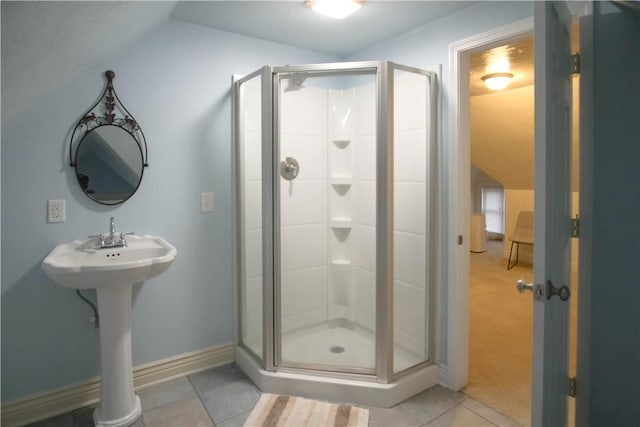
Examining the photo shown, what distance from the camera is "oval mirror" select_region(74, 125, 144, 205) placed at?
2.05 meters

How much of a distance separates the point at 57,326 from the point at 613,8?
3.02 m

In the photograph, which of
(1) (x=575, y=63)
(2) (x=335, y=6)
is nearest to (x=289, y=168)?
(2) (x=335, y=6)

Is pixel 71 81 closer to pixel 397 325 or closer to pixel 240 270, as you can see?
pixel 240 270

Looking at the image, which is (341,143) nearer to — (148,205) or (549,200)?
(148,205)

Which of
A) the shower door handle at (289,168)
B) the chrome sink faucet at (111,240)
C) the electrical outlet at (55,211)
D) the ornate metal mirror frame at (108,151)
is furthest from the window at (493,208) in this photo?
the electrical outlet at (55,211)

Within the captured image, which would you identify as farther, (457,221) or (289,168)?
(289,168)

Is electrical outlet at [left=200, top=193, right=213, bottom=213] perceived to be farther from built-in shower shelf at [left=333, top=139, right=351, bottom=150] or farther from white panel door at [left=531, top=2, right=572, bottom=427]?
white panel door at [left=531, top=2, right=572, bottom=427]

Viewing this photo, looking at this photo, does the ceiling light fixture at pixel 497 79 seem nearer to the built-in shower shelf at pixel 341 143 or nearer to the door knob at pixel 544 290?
the built-in shower shelf at pixel 341 143

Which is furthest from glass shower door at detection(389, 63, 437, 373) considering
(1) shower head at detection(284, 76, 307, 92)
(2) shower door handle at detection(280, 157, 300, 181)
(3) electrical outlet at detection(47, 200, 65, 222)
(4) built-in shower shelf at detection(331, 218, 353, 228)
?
(3) electrical outlet at detection(47, 200, 65, 222)

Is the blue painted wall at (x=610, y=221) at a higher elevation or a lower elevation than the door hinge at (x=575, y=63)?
lower

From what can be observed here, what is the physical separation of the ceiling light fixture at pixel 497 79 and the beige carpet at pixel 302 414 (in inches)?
116

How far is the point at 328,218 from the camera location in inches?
115

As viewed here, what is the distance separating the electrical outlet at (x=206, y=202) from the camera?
243 cm

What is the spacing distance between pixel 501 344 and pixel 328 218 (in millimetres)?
1673
